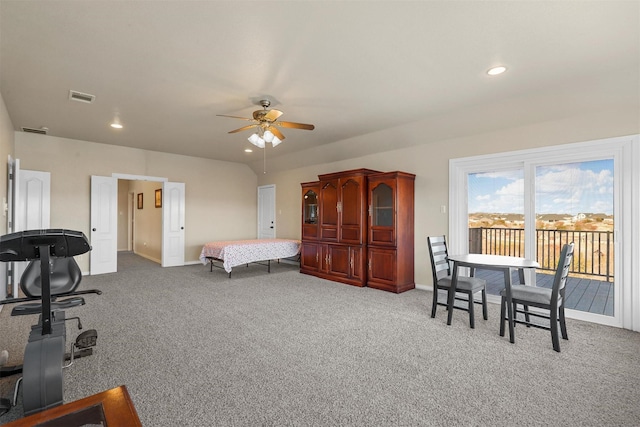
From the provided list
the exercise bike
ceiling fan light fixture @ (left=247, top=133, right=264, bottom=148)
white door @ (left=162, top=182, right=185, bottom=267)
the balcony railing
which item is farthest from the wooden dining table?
white door @ (left=162, top=182, right=185, bottom=267)

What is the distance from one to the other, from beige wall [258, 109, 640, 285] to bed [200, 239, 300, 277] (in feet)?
5.67

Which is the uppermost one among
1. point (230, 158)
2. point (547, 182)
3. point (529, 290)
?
point (230, 158)

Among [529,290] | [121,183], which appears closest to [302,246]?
[529,290]

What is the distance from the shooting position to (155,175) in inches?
268

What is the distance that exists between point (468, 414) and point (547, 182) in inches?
126

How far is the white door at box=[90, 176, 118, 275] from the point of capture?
598 cm

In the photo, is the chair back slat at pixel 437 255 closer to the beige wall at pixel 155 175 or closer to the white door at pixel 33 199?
the beige wall at pixel 155 175

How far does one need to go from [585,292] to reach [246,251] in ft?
17.0

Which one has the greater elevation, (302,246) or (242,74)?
(242,74)

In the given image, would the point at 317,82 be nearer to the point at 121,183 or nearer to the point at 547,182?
the point at 547,182

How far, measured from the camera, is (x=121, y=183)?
33.2 ft

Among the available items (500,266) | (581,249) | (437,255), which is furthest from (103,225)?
(581,249)

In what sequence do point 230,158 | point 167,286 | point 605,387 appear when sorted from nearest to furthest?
point 605,387, point 167,286, point 230,158

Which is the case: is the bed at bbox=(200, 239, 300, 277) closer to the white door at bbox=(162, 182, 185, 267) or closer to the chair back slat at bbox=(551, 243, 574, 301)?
the white door at bbox=(162, 182, 185, 267)
